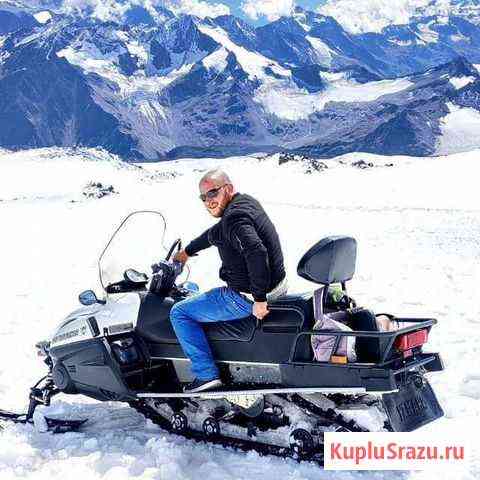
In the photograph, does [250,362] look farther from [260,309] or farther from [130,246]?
[130,246]

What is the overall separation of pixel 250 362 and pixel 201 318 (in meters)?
0.56

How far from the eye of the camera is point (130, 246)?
6.59m

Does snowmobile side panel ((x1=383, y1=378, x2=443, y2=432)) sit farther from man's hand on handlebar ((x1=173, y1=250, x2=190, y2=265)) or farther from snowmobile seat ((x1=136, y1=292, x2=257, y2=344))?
man's hand on handlebar ((x1=173, y1=250, x2=190, y2=265))

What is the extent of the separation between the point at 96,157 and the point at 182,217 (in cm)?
7147

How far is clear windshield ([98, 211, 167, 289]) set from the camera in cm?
Answer: 633

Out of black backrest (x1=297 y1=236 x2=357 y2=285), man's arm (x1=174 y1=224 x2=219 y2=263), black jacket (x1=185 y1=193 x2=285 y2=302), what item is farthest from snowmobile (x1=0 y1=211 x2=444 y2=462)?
black jacket (x1=185 y1=193 x2=285 y2=302)

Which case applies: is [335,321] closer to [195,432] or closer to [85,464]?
[195,432]

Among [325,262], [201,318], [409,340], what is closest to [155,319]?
[201,318]

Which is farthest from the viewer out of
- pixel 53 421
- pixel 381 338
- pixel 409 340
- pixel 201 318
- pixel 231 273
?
pixel 53 421

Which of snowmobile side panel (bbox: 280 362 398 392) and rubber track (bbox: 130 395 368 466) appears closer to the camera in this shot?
snowmobile side panel (bbox: 280 362 398 392)

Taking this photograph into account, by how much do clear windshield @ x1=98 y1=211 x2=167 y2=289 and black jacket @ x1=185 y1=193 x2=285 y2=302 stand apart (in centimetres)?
101

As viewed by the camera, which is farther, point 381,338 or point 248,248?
point 248,248

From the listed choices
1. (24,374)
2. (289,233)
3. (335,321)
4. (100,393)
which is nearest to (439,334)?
(335,321)

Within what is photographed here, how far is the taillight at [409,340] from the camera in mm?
5102
